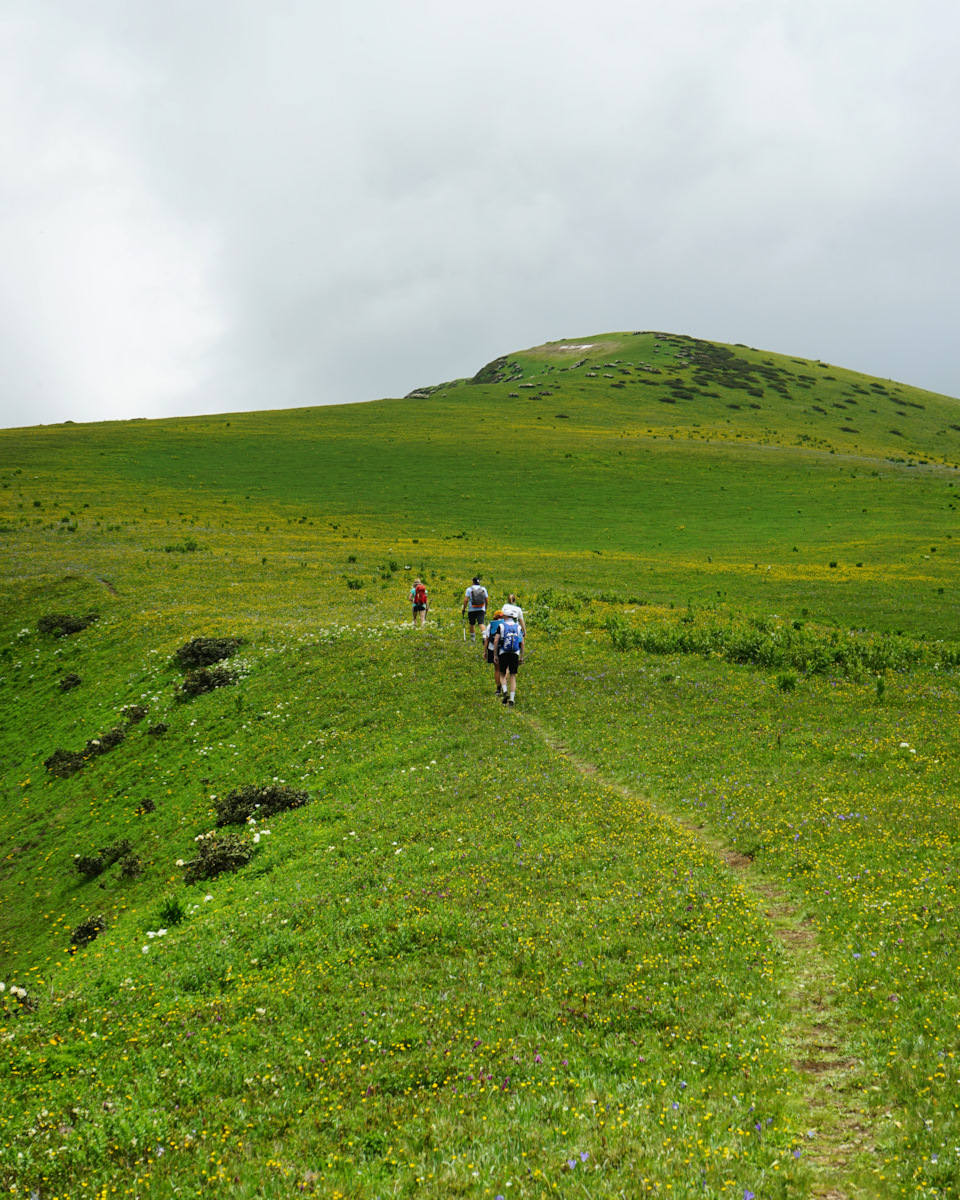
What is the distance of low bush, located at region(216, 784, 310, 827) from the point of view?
2025 cm

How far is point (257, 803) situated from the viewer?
2073 cm

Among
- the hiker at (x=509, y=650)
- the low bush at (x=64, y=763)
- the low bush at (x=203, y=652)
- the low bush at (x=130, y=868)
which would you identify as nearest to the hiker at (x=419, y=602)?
the low bush at (x=203, y=652)

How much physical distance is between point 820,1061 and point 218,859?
Answer: 14.6m

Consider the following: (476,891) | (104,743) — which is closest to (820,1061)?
(476,891)

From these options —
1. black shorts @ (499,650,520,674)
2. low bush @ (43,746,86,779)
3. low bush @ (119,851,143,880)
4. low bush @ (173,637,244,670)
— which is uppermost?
black shorts @ (499,650,520,674)

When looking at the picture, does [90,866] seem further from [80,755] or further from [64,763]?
[80,755]

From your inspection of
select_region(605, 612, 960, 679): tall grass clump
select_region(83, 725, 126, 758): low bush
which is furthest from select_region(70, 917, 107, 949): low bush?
select_region(605, 612, 960, 679): tall grass clump

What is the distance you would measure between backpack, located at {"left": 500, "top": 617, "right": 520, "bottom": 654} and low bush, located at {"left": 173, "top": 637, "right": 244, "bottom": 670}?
14887 mm

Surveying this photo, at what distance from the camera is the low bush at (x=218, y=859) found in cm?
1748

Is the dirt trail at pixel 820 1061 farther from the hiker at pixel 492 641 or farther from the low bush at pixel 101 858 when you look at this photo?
the low bush at pixel 101 858

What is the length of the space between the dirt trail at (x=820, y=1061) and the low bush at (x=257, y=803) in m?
13.2

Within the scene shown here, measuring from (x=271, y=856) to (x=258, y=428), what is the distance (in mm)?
117672

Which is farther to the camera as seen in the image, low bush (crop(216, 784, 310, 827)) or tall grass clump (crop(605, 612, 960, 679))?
tall grass clump (crop(605, 612, 960, 679))

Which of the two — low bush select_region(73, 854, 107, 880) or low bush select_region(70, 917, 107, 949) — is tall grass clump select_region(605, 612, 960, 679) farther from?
low bush select_region(70, 917, 107, 949)
